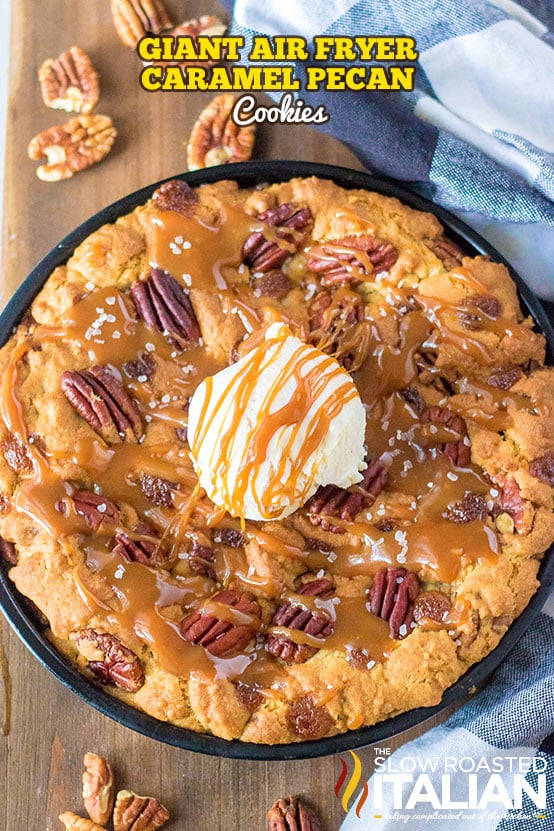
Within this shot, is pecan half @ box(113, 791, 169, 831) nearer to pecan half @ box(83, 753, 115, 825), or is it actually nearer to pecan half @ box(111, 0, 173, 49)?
pecan half @ box(83, 753, 115, 825)

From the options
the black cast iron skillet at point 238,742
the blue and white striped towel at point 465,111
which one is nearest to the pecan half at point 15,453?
the black cast iron skillet at point 238,742

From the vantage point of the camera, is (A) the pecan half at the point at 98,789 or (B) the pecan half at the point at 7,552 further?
(A) the pecan half at the point at 98,789

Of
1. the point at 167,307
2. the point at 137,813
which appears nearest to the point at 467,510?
the point at 167,307

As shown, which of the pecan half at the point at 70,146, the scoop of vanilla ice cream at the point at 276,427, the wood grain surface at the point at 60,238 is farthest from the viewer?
the pecan half at the point at 70,146

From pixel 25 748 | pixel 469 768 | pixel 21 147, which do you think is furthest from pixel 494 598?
pixel 21 147

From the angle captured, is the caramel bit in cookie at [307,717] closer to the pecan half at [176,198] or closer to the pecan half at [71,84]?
the pecan half at [176,198]

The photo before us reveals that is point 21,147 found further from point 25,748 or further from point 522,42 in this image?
point 25,748

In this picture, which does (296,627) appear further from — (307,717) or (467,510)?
(467,510)
